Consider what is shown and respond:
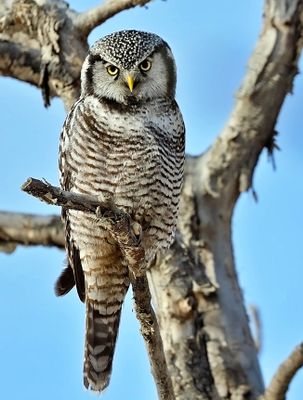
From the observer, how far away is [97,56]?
586 centimetres

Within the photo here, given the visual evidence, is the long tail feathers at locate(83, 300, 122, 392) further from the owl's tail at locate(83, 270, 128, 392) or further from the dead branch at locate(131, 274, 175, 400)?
the dead branch at locate(131, 274, 175, 400)

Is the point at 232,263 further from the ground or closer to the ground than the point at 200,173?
closer to the ground

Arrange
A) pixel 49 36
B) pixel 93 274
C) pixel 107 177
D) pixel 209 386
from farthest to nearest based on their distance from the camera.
Result: pixel 49 36, pixel 209 386, pixel 93 274, pixel 107 177

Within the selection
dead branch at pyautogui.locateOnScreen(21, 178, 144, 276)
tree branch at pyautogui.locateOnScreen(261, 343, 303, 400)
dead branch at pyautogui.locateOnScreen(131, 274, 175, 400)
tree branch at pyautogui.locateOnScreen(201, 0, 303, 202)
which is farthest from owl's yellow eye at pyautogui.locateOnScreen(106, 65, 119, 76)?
tree branch at pyautogui.locateOnScreen(201, 0, 303, 202)

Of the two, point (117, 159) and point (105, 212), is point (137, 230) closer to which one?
point (117, 159)

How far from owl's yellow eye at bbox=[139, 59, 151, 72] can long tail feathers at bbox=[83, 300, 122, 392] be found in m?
1.30

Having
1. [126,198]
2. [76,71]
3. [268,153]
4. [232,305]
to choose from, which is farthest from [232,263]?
[126,198]

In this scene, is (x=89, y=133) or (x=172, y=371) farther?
(x=172, y=371)

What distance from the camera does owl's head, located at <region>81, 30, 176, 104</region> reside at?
5.72m

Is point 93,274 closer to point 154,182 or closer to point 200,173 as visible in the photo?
point 154,182

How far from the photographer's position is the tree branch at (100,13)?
23.3 ft

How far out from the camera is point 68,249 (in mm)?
6105

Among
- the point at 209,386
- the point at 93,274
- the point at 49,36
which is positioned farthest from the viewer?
the point at 49,36

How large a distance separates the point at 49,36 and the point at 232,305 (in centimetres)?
219
